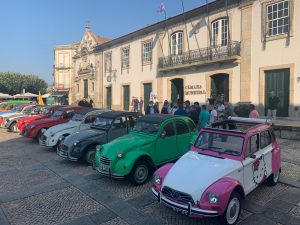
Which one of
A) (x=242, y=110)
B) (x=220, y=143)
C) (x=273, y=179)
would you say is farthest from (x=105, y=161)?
(x=242, y=110)

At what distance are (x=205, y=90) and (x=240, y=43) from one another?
405 centimetres

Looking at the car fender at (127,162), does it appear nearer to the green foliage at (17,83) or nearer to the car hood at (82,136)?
the car hood at (82,136)

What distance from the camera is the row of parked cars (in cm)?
433

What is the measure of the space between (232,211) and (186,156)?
A: 1.40 m

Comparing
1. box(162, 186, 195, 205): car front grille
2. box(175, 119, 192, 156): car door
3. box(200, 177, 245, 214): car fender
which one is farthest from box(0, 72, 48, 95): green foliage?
box(200, 177, 245, 214): car fender

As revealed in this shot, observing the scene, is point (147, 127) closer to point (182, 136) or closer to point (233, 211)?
point (182, 136)

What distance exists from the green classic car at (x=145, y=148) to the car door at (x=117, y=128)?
4.10 feet

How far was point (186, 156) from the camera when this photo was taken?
5410mm

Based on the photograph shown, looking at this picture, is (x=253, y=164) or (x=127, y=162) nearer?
(x=253, y=164)

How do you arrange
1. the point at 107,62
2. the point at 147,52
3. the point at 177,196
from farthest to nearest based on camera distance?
1. the point at 107,62
2. the point at 147,52
3. the point at 177,196

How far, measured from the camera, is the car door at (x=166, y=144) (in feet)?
22.9

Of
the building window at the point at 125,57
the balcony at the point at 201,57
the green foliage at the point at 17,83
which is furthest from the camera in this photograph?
the green foliage at the point at 17,83

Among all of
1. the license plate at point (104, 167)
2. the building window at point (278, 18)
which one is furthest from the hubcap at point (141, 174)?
the building window at point (278, 18)

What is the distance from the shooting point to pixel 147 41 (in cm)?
2441
